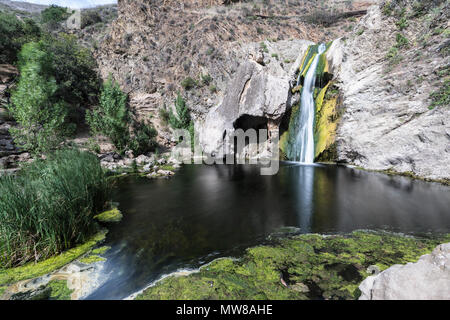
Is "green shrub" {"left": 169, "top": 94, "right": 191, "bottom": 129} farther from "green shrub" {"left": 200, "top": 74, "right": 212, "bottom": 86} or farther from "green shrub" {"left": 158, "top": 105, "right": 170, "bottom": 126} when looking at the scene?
"green shrub" {"left": 200, "top": 74, "right": 212, "bottom": 86}

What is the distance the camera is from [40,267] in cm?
370

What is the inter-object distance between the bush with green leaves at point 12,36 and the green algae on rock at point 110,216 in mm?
26585

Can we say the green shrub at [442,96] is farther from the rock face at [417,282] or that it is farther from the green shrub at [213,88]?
the green shrub at [213,88]

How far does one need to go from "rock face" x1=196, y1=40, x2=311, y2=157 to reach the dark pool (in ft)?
32.9

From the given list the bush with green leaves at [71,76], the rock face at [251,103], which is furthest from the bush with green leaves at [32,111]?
the rock face at [251,103]

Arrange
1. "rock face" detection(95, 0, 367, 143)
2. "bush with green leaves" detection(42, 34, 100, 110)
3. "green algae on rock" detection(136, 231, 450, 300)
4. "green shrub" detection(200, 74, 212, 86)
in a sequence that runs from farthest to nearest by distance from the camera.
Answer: "rock face" detection(95, 0, 367, 143), "green shrub" detection(200, 74, 212, 86), "bush with green leaves" detection(42, 34, 100, 110), "green algae on rock" detection(136, 231, 450, 300)

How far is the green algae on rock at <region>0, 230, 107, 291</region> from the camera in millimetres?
3383

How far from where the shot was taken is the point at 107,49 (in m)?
32.2

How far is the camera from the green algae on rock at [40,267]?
3383 millimetres

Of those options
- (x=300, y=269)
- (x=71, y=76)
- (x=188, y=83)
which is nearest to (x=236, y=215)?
(x=300, y=269)

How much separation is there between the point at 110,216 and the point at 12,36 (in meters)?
31.8

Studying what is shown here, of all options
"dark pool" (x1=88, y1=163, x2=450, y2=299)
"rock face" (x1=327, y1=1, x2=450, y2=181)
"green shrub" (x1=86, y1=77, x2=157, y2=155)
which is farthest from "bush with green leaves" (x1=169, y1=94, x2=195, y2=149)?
"rock face" (x1=327, y1=1, x2=450, y2=181)

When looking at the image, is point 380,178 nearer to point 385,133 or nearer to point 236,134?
point 385,133
